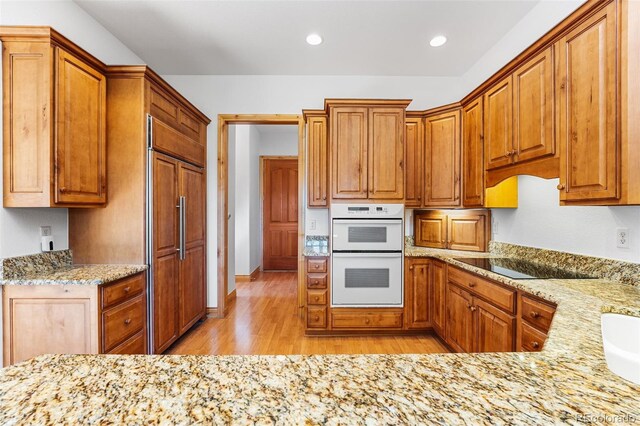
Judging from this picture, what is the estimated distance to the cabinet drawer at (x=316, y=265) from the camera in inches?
118

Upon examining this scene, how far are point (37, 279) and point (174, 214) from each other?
1.07 metres

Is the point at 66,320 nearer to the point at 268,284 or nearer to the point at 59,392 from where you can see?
the point at 59,392

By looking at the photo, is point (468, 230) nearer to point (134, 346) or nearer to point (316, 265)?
point (316, 265)

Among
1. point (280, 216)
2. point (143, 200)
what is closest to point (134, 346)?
point (143, 200)

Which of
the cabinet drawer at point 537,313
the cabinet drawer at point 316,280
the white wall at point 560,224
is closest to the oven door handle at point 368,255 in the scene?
the cabinet drawer at point 316,280

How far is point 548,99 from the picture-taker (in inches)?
73.7

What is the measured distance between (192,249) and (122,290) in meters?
1.09

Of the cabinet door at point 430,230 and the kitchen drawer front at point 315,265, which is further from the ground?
the cabinet door at point 430,230

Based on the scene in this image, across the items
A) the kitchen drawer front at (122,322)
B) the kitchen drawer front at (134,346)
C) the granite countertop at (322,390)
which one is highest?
the granite countertop at (322,390)

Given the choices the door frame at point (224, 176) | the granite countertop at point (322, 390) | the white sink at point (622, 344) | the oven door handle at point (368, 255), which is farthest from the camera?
the door frame at point (224, 176)

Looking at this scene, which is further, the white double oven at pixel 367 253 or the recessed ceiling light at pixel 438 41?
the white double oven at pixel 367 253

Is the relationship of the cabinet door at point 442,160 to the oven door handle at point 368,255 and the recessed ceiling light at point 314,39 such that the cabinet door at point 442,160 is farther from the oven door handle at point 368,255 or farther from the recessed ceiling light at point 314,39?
the recessed ceiling light at point 314,39

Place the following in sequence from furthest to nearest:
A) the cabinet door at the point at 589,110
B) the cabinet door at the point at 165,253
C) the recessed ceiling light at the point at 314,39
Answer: the recessed ceiling light at the point at 314,39 → the cabinet door at the point at 165,253 → the cabinet door at the point at 589,110

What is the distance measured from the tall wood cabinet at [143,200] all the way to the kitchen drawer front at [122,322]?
0.43 feet
